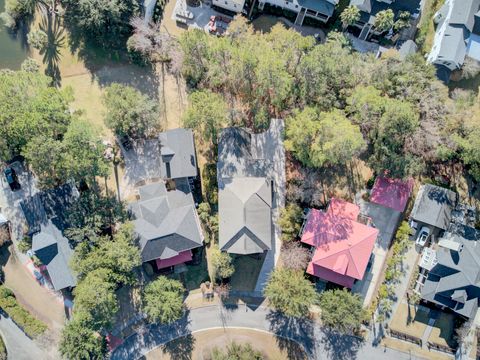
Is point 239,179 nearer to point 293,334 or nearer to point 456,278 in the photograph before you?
point 293,334

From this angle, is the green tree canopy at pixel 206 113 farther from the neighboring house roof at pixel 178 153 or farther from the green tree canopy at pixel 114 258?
the green tree canopy at pixel 114 258

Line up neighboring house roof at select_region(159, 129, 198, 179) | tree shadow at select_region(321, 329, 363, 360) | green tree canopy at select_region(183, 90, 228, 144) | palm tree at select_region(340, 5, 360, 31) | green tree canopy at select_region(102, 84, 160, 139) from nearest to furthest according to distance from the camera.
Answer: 1. green tree canopy at select_region(183, 90, 228, 144)
2. green tree canopy at select_region(102, 84, 160, 139)
3. neighboring house roof at select_region(159, 129, 198, 179)
4. palm tree at select_region(340, 5, 360, 31)
5. tree shadow at select_region(321, 329, 363, 360)

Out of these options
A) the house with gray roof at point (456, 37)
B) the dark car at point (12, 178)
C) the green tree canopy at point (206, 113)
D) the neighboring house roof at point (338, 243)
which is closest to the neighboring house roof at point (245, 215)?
the neighboring house roof at point (338, 243)

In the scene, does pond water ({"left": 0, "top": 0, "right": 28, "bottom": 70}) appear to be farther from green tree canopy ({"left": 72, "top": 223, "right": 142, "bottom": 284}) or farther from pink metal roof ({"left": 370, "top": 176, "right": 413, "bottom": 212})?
pink metal roof ({"left": 370, "top": 176, "right": 413, "bottom": 212})

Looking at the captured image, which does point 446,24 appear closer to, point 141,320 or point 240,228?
point 240,228

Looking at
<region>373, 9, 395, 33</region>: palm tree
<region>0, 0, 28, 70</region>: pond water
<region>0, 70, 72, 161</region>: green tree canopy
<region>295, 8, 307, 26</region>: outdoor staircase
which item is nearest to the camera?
<region>0, 70, 72, 161</region>: green tree canopy

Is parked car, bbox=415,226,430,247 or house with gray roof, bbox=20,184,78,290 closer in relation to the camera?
house with gray roof, bbox=20,184,78,290

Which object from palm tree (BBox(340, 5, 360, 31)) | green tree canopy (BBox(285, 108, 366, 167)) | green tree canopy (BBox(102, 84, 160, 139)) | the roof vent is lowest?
the roof vent

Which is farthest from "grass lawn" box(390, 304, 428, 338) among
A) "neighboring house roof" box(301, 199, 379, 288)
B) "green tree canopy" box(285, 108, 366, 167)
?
"green tree canopy" box(285, 108, 366, 167)
